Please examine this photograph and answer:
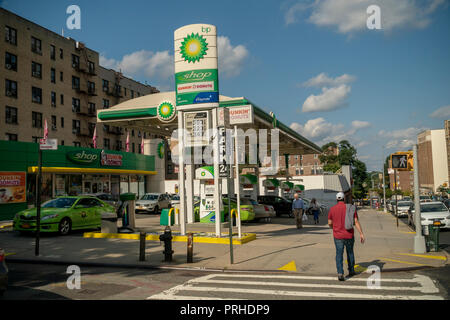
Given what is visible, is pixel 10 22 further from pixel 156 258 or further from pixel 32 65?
pixel 156 258

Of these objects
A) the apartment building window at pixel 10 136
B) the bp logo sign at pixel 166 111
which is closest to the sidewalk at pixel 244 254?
the bp logo sign at pixel 166 111

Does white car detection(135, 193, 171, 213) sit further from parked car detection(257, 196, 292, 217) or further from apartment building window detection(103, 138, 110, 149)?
apartment building window detection(103, 138, 110, 149)

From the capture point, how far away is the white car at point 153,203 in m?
31.1

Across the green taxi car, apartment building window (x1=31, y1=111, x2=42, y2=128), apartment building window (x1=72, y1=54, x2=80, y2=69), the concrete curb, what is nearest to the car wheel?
the green taxi car

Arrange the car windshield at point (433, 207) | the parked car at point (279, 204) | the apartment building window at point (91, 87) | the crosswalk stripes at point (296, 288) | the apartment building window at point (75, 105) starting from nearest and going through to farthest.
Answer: the crosswalk stripes at point (296, 288), the car windshield at point (433, 207), the parked car at point (279, 204), the apartment building window at point (75, 105), the apartment building window at point (91, 87)

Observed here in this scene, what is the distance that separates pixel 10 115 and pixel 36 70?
6.24m

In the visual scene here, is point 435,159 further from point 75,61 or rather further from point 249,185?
point 249,185

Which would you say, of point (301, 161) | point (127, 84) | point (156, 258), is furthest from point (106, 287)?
point (301, 161)

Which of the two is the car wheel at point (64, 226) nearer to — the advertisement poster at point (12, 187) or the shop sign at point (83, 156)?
the advertisement poster at point (12, 187)

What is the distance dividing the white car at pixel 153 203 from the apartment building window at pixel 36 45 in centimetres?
2162

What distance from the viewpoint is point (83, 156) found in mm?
35531

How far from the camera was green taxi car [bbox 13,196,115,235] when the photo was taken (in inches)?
603

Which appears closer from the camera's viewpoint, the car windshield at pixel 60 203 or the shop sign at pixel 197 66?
the shop sign at pixel 197 66

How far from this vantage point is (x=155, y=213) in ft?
104
